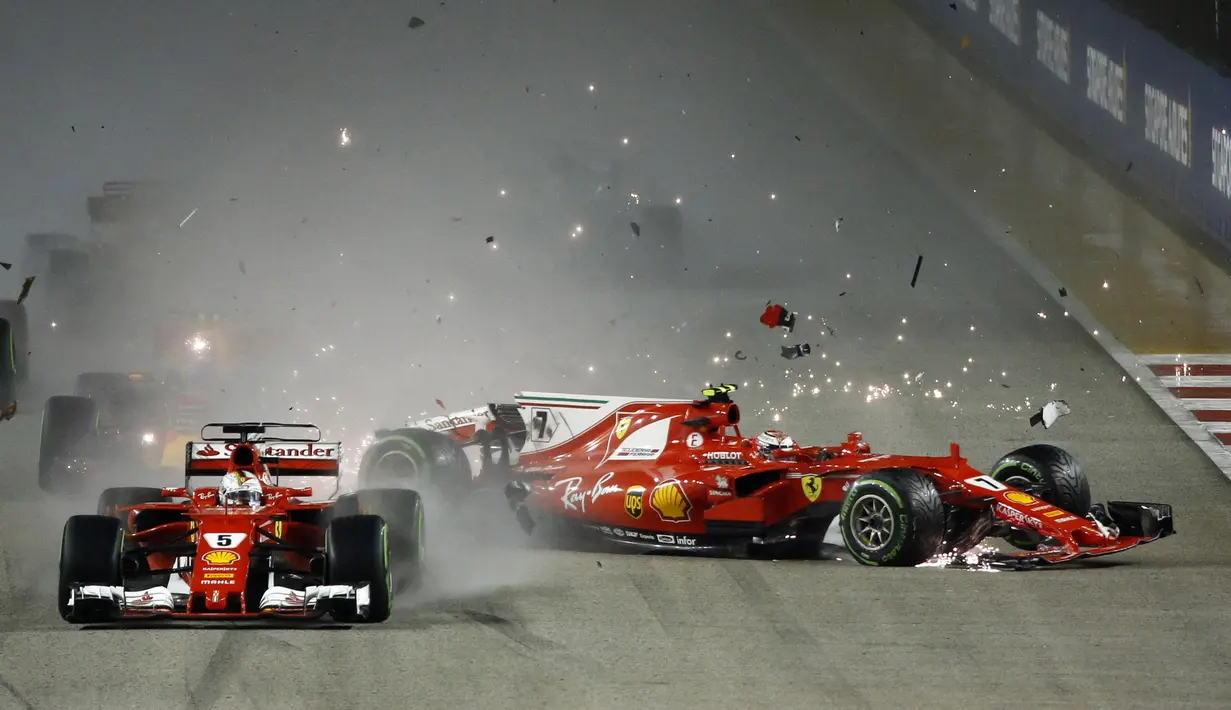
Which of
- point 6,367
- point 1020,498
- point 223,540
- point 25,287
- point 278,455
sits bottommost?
point 223,540

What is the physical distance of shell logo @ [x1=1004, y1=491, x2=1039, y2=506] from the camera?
10.7 metres

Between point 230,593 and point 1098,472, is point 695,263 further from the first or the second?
point 230,593

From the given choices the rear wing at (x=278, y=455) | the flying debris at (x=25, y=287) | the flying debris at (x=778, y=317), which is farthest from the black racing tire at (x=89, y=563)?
the flying debris at (x=25, y=287)

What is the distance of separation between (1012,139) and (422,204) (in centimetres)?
1165

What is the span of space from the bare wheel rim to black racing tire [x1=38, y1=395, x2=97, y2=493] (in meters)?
8.57

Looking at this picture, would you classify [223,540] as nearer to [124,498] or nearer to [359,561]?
[359,561]

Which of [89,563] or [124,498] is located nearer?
[89,563]

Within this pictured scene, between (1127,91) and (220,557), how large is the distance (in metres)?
21.2

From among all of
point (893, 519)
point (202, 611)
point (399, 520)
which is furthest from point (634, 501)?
point (202, 611)

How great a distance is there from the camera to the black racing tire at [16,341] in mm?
14641

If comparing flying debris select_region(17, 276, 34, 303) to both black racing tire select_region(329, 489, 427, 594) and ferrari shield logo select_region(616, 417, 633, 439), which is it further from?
black racing tire select_region(329, 489, 427, 594)

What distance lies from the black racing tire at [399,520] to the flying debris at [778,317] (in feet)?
38.6

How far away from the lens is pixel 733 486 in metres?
11.4

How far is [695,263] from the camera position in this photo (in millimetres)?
27266
